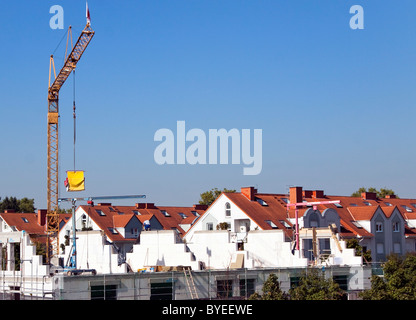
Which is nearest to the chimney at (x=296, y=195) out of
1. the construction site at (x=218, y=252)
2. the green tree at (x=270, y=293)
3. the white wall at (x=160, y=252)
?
the construction site at (x=218, y=252)

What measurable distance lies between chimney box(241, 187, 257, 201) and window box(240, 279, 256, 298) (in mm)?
37647

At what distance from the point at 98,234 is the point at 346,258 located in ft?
59.9

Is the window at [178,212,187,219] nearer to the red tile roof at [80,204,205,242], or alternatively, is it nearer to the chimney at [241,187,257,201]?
the red tile roof at [80,204,205,242]

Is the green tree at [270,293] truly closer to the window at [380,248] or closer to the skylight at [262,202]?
the window at [380,248]

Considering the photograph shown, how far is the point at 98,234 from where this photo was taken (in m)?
51.1

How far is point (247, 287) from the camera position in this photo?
4297 centimetres

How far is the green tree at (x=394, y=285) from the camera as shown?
3634cm

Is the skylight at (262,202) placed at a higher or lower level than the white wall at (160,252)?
higher

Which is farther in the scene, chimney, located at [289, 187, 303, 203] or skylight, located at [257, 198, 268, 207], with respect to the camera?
skylight, located at [257, 198, 268, 207]

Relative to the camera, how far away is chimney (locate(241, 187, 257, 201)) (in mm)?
80625

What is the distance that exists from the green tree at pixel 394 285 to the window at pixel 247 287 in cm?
766

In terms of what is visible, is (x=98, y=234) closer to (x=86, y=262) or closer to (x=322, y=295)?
(x=86, y=262)

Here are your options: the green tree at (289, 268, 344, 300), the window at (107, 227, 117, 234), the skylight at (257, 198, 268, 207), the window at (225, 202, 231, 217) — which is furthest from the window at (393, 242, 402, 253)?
the green tree at (289, 268, 344, 300)
